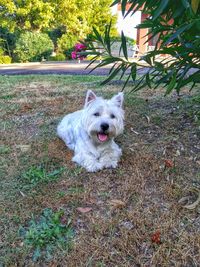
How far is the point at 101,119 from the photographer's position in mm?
3322

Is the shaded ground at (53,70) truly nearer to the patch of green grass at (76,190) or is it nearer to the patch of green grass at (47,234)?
the patch of green grass at (76,190)

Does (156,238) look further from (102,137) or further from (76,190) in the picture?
(102,137)

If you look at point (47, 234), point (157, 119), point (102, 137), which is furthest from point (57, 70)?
point (47, 234)

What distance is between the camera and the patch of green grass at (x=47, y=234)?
2.34m

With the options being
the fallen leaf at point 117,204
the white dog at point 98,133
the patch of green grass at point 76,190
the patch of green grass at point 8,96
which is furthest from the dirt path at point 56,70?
the fallen leaf at point 117,204

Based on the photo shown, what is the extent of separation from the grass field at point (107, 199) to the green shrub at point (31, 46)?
69.3 feet

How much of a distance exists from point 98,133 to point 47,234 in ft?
4.07

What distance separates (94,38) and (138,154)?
1438mm

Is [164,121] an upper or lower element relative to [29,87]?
upper

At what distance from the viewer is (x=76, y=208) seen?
2775 millimetres

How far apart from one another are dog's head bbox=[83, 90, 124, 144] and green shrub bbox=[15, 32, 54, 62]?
22.5m

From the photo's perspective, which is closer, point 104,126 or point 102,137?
point 104,126

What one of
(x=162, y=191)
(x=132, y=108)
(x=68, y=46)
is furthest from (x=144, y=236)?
(x=68, y=46)

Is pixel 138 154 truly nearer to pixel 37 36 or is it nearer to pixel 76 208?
pixel 76 208
